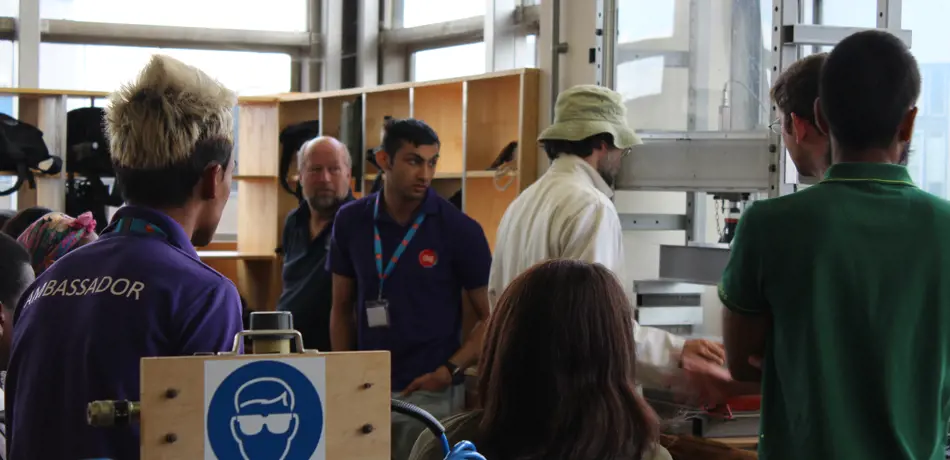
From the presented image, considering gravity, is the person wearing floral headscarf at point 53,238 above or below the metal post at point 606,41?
below

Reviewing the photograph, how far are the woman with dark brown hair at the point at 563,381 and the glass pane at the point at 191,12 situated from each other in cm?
633

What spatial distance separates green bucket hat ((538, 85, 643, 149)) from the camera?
3029mm

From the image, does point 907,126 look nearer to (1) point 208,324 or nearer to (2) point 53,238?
(1) point 208,324

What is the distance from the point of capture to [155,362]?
1.00 meters

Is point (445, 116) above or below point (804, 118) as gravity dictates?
above

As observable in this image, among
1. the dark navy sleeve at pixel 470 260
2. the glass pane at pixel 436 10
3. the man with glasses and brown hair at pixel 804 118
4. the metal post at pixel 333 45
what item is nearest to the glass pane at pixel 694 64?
the dark navy sleeve at pixel 470 260

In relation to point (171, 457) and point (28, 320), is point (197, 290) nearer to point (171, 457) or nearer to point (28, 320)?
point (28, 320)

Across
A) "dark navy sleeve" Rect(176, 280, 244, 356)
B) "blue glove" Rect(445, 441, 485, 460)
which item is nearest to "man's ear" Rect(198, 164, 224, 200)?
"dark navy sleeve" Rect(176, 280, 244, 356)

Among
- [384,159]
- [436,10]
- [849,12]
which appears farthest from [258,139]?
[849,12]

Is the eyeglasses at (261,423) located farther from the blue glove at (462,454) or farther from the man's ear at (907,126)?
the man's ear at (907,126)

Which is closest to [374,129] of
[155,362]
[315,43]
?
[315,43]

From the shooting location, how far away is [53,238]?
3.04 meters

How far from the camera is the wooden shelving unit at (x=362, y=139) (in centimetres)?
495

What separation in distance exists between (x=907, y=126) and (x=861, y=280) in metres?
0.26
